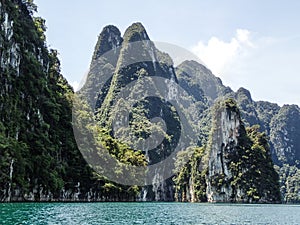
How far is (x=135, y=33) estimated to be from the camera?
116 metres

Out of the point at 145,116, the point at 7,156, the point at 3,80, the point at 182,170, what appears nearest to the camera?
the point at 7,156

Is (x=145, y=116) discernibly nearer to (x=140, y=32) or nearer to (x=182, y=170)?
(x=182, y=170)

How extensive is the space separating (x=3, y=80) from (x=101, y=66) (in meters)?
77.3

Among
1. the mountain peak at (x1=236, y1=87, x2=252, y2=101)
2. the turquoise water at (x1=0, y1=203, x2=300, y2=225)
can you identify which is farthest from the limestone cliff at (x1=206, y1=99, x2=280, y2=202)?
the mountain peak at (x1=236, y1=87, x2=252, y2=101)

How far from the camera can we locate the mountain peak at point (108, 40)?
4697 inches

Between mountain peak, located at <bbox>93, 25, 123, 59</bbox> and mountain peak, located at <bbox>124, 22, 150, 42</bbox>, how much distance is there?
10.2 ft

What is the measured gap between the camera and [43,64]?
192 feet

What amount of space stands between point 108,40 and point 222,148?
2351 inches

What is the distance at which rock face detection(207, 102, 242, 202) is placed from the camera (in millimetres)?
71312

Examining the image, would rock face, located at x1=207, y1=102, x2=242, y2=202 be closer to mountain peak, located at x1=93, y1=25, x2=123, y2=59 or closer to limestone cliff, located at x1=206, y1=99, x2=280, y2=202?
limestone cliff, located at x1=206, y1=99, x2=280, y2=202

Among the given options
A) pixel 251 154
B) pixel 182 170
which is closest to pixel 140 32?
pixel 182 170

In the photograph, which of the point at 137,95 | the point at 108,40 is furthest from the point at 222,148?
the point at 108,40

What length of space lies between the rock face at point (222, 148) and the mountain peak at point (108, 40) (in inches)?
2132

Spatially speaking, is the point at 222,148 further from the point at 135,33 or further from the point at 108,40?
the point at 108,40
